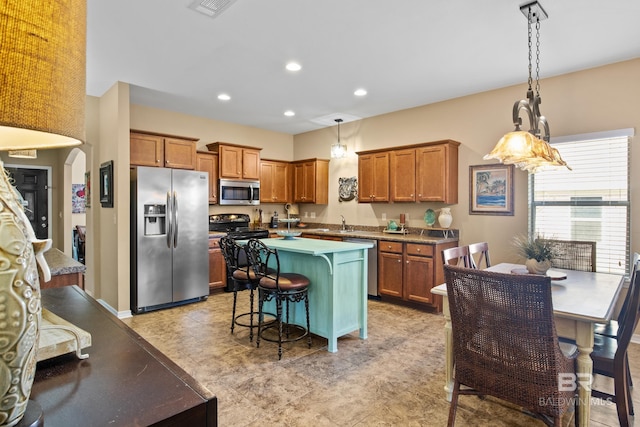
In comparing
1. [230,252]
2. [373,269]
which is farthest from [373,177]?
[230,252]

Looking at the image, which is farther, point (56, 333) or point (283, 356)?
point (283, 356)

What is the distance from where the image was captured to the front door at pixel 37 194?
7258 mm

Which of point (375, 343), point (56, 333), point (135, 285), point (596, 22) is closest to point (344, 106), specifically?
point (596, 22)

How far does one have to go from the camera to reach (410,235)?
5309 mm

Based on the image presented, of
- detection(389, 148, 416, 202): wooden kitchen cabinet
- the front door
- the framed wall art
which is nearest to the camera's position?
the framed wall art

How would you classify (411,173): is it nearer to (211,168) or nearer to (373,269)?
(373,269)

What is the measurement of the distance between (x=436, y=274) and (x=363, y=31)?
9.69ft

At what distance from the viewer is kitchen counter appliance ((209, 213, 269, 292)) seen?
575cm

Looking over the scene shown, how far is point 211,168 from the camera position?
587 cm

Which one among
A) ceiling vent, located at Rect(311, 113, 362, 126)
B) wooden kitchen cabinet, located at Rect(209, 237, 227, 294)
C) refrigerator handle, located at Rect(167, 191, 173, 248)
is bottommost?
wooden kitchen cabinet, located at Rect(209, 237, 227, 294)

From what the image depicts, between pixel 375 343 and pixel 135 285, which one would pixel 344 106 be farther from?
pixel 135 285

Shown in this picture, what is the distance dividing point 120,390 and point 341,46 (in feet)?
10.9

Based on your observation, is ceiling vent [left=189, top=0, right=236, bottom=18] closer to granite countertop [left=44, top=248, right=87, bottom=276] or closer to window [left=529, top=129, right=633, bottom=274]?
granite countertop [left=44, top=248, right=87, bottom=276]

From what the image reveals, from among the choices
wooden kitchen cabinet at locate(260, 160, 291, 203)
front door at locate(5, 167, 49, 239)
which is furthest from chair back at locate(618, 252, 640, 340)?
front door at locate(5, 167, 49, 239)
